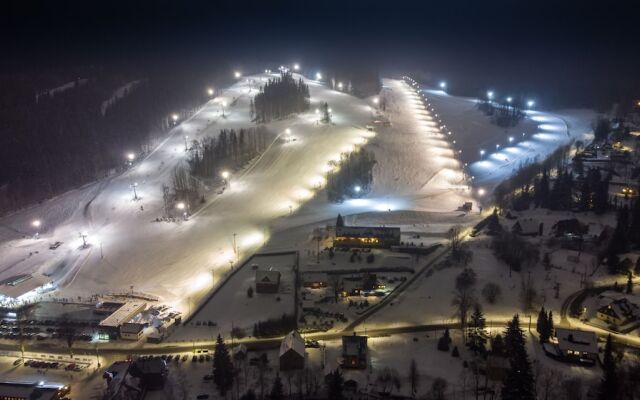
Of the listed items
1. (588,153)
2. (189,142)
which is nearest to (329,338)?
(588,153)

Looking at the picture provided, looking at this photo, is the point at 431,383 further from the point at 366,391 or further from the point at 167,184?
the point at 167,184

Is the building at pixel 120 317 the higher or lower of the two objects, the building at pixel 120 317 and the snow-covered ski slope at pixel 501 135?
the lower

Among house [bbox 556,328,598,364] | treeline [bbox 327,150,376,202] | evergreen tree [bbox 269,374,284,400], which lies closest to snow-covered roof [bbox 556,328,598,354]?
house [bbox 556,328,598,364]

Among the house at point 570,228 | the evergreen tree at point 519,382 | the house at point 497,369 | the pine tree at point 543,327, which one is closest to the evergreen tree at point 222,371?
the house at point 497,369

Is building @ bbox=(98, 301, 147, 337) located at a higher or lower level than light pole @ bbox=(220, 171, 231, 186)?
lower

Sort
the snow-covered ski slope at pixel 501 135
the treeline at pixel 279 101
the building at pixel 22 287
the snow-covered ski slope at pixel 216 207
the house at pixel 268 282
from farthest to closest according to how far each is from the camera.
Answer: the treeline at pixel 279 101 < the snow-covered ski slope at pixel 501 135 < the snow-covered ski slope at pixel 216 207 < the building at pixel 22 287 < the house at pixel 268 282

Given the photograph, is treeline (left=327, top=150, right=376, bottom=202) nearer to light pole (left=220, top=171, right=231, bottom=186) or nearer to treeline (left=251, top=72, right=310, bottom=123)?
light pole (left=220, top=171, right=231, bottom=186)

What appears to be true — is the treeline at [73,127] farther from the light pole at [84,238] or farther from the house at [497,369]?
the house at [497,369]
